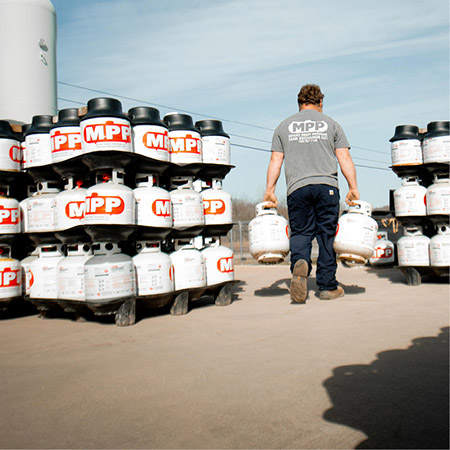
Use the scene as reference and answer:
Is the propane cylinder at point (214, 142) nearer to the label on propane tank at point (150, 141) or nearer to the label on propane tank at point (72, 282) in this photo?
the label on propane tank at point (150, 141)

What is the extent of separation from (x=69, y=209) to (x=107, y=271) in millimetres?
836

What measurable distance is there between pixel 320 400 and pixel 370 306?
2647 mm

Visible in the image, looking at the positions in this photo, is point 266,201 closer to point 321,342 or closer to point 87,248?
point 87,248

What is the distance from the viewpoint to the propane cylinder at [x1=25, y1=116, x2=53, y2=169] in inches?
202

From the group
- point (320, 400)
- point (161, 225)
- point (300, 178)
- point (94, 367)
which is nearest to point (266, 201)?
point (300, 178)

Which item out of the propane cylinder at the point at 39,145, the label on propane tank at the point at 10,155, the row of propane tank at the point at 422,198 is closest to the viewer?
the propane cylinder at the point at 39,145

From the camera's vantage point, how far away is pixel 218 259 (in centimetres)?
545

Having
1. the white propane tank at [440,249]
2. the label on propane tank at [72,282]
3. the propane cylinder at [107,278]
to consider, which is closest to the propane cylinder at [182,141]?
the propane cylinder at [107,278]

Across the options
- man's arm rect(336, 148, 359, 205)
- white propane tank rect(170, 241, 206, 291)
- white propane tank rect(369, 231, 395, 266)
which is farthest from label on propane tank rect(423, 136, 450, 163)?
white propane tank rect(369, 231, 395, 266)

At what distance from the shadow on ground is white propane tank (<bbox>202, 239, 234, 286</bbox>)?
2.67 m

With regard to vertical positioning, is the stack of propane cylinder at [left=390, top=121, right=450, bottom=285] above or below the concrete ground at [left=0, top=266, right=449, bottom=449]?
above

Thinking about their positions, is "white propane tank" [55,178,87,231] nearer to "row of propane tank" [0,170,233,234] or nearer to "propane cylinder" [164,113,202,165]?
"row of propane tank" [0,170,233,234]

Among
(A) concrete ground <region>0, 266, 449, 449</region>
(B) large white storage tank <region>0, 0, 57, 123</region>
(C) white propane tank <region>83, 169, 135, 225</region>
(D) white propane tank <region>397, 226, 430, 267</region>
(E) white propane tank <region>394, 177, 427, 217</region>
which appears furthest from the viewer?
(E) white propane tank <region>394, 177, 427, 217</region>

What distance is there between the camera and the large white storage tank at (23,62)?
6.25 m
